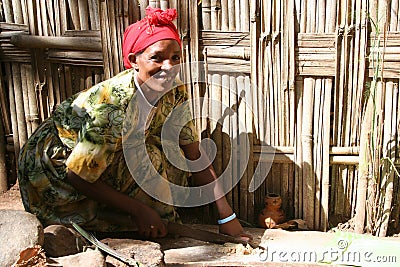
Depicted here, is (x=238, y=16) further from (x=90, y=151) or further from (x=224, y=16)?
(x=90, y=151)

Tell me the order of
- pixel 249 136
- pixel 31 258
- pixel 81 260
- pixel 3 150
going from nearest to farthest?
pixel 31 258, pixel 81 260, pixel 249 136, pixel 3 150

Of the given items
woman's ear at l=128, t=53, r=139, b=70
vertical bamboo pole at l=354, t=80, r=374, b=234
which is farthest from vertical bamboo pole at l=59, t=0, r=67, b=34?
vertical bamboo pole at l=354, t=80, r=374, b=234

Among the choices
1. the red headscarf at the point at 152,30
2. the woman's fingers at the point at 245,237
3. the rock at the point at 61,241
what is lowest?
the woman's fingers at the point at 245,237

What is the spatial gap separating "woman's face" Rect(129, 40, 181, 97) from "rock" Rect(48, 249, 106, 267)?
897 millimetres

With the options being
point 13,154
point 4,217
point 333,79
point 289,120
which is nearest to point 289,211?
point 289,120

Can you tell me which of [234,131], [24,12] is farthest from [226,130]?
[24,12]

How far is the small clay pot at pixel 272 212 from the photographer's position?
313cm

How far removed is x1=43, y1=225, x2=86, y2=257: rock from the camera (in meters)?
2.32

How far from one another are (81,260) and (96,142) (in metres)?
0.59

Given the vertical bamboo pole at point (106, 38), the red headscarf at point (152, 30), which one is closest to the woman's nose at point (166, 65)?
the red headscarf at point (152, 30)

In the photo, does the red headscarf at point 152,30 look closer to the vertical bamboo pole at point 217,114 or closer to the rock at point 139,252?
the vertical bamboo pole at point 217,114

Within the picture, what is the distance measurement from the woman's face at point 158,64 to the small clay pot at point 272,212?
103 cm

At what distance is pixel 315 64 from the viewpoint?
292cm

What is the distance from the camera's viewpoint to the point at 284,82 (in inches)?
117
